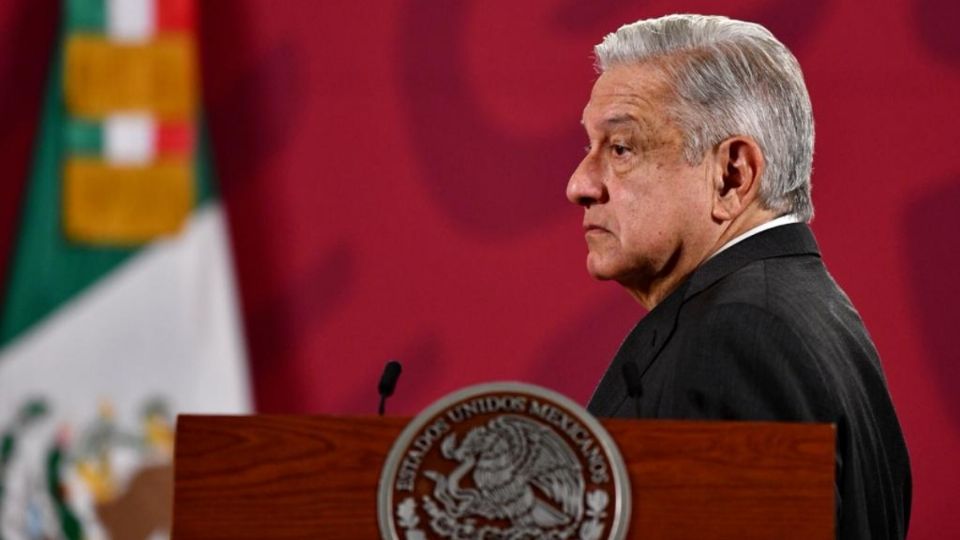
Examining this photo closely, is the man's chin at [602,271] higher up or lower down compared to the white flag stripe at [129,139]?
higher up

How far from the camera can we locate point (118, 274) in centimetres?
337

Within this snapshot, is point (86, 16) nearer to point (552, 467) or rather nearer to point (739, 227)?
point (739, 227)

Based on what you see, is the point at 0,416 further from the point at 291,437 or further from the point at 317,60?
the point at 291,437

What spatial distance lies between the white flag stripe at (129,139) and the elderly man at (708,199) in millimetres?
1662

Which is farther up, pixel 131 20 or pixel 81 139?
pixel 131 20

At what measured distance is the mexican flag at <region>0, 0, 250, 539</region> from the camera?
3316 millimetres

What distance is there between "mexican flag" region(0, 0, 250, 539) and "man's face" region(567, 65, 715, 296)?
5.37 ft

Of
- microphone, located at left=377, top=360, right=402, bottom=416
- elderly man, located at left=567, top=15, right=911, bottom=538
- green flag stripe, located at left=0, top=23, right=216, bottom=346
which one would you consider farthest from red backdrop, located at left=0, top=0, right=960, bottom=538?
microphone, located at left=377, top=360, right=402, bottom=416

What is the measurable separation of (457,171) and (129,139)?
79 cm

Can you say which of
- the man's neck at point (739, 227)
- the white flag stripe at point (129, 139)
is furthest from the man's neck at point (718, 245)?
the white flag stripe at point (129, 139)

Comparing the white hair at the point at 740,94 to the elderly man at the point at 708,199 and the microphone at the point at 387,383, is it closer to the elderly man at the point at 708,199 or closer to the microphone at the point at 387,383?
the elderly man at the point at 708,199

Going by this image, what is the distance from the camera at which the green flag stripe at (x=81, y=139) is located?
133 inches

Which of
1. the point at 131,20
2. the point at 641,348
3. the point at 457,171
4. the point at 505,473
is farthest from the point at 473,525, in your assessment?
the point at 131,20

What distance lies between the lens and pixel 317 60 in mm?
3432
